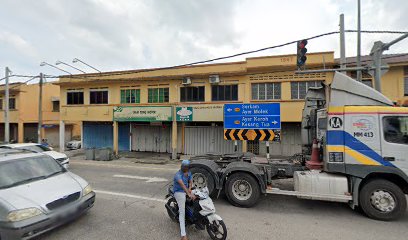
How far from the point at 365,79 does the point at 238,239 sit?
13853 mm

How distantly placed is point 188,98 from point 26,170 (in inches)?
447

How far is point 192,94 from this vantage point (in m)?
15.7

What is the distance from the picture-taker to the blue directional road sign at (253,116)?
38.6 feet

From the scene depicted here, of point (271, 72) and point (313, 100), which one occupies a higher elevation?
point (271, 72)

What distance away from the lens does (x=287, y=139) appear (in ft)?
48.9

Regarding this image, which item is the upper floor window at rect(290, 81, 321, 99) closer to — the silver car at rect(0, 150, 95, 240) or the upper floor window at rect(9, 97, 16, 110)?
the silver car at rect(0, 150, 95, 240)

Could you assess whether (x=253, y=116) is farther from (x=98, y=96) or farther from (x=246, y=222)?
(x=98, y=96)

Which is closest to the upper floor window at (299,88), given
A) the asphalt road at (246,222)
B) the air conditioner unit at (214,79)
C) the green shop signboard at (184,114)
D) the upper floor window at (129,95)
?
the air conditioner unit at (214,79)

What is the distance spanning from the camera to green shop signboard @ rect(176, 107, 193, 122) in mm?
15094

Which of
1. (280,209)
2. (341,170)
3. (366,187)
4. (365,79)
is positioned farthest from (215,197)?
(365,79)

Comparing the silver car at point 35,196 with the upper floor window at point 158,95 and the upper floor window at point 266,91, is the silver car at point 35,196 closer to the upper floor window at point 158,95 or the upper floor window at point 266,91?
the upper floor window at point 158,95

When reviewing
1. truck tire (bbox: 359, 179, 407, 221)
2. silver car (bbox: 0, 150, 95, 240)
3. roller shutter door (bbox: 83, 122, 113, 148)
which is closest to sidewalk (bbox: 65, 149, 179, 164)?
roller shutter door (bbox: 83, 122, 113, 148)

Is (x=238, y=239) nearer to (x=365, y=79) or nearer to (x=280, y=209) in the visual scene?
(x=280, y=209)

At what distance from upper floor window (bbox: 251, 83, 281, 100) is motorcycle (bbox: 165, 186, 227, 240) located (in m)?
10.9
